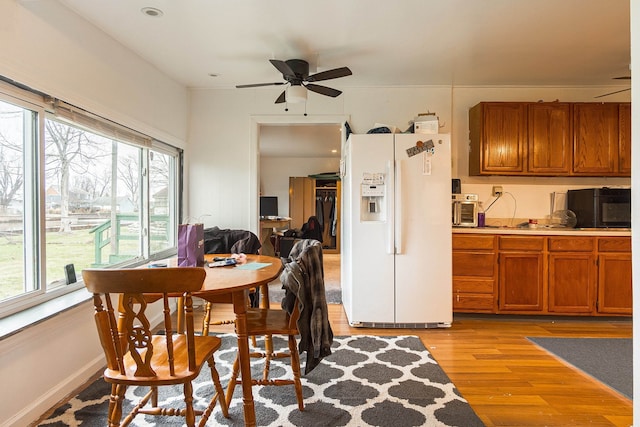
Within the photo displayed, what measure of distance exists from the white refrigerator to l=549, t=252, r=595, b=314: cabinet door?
110 centimetres

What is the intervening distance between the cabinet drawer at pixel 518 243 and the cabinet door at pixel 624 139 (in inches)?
49.7

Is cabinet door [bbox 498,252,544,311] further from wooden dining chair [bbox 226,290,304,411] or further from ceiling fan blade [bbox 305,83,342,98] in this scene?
wooden dining chair [bbox 226,290,304,411]

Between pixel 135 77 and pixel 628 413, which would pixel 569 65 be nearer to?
pixel 628 413

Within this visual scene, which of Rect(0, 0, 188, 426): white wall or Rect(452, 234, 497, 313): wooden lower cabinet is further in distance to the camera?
Rect(452, 234, 497, 313): wooden lower cabinet

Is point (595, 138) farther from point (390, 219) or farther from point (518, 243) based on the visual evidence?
point (390, 219)

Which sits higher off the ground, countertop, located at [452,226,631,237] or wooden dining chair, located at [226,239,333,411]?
countertop, located at [452,226,631,237]

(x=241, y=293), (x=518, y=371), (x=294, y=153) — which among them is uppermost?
(x=294, y=153)

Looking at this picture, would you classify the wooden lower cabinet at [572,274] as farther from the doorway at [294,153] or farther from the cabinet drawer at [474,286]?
the doorway at [294,153]

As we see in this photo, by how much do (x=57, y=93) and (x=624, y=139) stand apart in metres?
4.94

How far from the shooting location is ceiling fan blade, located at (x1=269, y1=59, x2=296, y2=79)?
112 inches

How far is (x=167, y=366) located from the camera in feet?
4.98

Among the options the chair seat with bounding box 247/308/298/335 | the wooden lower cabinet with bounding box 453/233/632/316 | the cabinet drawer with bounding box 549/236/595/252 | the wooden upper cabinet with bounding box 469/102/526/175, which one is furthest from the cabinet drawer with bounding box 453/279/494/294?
the chair seat with bounding box 247/308/298/335

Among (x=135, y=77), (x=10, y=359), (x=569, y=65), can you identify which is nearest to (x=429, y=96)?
(x=569, y=65)

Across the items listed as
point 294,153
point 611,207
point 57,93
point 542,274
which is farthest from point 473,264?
point 294,153
